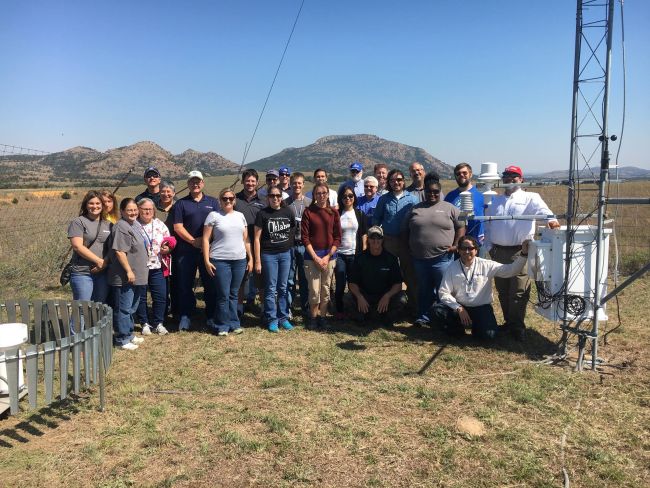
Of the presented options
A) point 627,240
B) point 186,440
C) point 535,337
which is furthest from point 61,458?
point 627,240

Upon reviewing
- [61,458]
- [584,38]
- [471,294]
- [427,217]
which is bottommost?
[61,458]

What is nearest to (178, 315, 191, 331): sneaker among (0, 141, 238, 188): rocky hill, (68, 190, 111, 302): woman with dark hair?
(68, 190, 111, 302): woman with dark hair

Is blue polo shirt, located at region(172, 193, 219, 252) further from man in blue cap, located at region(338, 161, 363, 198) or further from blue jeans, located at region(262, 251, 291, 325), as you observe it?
man in blue cap, located at region(338, 161, 363, 198)

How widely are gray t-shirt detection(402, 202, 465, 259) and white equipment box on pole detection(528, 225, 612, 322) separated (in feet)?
3.67

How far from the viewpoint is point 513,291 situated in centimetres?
586

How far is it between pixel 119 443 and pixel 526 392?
349cm

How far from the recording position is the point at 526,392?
430cm

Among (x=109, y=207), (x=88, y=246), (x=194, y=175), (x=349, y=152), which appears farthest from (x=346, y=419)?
(x=349, y=152)

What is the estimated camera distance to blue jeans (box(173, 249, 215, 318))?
20.4 feet

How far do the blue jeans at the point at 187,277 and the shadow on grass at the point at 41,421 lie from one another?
2220mm

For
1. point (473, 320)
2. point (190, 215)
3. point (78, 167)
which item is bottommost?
point (473, 320)

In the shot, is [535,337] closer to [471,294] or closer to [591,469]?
[471,294]

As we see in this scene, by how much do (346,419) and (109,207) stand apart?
13.0ft

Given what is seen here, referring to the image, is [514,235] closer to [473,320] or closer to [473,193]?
[473,193]
